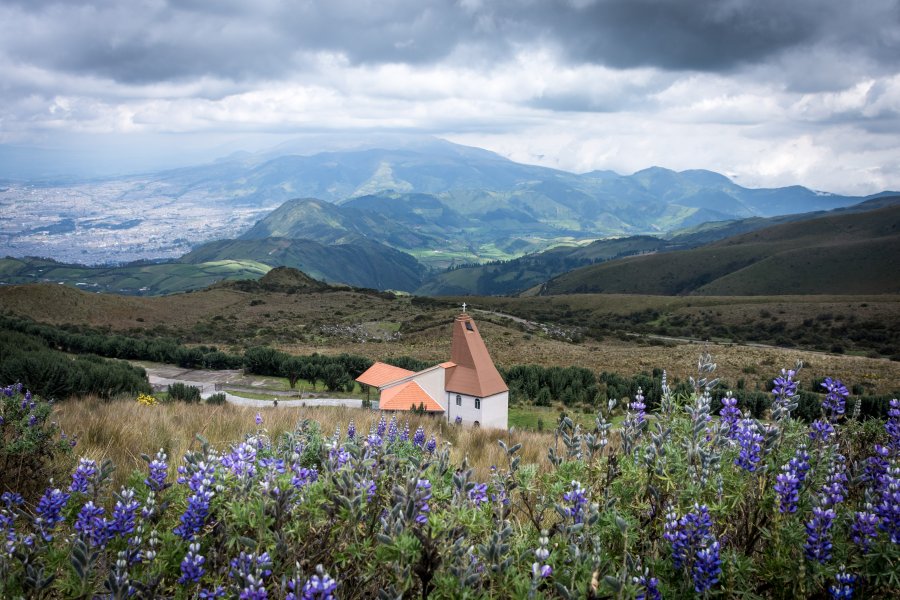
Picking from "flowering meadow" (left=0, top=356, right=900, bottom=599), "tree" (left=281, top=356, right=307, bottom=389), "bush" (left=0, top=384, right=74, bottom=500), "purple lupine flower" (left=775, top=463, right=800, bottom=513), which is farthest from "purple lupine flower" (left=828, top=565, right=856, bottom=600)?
"tree" (left=281, top=356, right=307, bottom=389)

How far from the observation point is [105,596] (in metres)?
2.80

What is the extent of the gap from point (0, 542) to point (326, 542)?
1669 millimetres

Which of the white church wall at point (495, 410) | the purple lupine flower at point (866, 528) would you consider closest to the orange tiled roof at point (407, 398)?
the white church wall at point (495, 410)

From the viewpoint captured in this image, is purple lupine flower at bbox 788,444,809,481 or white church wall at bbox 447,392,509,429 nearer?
purple lupine flower at bbox 788,444,809,481

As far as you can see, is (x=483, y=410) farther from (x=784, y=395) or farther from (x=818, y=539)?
(x=818, y=539)

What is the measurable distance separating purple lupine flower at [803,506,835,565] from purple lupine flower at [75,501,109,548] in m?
3.48

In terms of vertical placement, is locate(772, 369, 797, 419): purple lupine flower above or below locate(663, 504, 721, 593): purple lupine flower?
above

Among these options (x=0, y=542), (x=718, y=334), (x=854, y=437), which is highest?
(x=0, y=542)

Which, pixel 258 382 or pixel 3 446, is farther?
pixel 258 382

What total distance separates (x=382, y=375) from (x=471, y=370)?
5155 mm

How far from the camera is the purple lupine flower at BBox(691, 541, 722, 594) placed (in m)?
2.65

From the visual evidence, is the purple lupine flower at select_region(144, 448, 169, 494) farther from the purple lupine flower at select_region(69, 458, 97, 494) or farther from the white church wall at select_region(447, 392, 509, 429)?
the white church wall at select_region(447, 392, 509, 429)

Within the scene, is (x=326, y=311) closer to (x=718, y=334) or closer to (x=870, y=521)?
(x=718, y=334)

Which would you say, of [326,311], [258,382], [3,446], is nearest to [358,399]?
[258,382]
